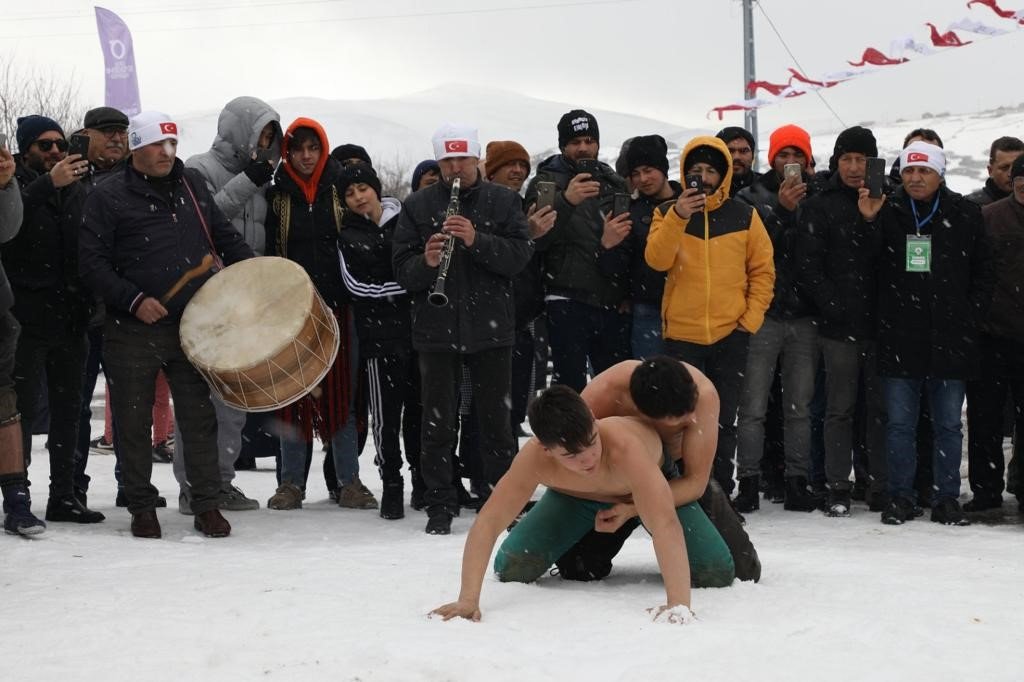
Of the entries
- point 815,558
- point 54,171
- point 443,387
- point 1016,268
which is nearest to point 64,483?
point 54,171

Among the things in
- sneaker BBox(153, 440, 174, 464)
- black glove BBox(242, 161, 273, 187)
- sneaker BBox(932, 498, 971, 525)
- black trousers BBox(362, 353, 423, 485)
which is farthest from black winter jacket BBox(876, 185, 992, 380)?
sneaker BBox(153, 440, 174, 464)

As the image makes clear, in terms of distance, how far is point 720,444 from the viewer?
25.0 ft

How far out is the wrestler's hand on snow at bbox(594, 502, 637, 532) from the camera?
5152mm

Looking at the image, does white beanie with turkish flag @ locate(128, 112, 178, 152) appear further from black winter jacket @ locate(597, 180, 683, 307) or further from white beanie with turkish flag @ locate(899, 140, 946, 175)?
white beanie with turkish flag @ locate(899, 140, 946, 175)

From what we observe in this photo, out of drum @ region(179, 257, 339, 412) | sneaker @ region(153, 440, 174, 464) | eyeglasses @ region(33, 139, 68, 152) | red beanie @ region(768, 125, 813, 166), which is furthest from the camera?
sneaker @ region(153, 440, 174, 464)

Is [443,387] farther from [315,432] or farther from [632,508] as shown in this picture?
[632,508]

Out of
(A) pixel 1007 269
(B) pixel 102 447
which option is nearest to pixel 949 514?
(A) pixel 1007 269

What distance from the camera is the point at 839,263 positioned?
7801 mm

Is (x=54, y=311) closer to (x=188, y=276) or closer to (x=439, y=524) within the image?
(x=188, y=276)

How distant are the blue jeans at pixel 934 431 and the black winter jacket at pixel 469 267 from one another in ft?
7.45

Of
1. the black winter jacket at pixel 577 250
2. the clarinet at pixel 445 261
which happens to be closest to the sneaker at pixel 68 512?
the clarinet at pixel 445 261

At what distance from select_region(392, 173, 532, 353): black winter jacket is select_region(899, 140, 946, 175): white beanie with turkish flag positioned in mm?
2246

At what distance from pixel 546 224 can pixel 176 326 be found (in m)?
2.23

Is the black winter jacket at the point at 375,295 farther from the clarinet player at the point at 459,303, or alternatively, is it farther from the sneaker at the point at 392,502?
the sneaker at the point at 392,502
